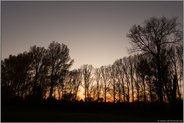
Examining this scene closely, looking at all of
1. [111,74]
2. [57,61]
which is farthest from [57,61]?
[111,74]

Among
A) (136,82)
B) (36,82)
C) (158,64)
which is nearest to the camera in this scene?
(158,64)

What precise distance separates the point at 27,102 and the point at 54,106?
13.8 feet

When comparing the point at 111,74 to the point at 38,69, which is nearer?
the point at 38,69

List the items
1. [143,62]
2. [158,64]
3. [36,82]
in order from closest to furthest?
[158,64] < [143,62] < [36,82]

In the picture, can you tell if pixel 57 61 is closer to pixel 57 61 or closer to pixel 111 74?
pixel 57 61

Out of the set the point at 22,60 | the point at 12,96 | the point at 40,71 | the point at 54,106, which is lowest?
the point at 54,106

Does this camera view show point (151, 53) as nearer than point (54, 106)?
Yes

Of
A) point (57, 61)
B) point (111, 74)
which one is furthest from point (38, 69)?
point (111, 74)

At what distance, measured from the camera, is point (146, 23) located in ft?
70.2

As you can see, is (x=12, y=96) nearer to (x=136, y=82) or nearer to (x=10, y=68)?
(x=10, y=68)

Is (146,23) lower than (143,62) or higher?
higher

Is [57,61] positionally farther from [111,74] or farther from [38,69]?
[111,74]

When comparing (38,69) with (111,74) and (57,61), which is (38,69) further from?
(111,74)

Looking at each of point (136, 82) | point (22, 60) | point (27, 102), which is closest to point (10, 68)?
point (22, 60)
